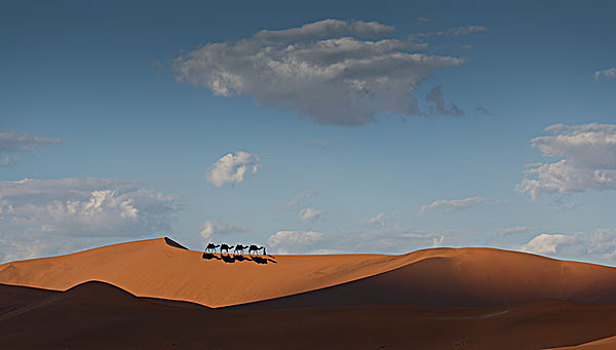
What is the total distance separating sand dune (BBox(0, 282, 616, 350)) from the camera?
2748 cm

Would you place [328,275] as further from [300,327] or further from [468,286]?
[300,327]

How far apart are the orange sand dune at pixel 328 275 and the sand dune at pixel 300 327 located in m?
16.7

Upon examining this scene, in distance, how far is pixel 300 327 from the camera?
3291 cm

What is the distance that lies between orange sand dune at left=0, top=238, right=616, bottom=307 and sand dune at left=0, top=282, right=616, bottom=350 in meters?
16.7

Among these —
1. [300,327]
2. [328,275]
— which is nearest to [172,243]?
[328,275]

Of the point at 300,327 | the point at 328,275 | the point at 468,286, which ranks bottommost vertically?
the point at 300,327

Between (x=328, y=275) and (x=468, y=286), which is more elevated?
(x=328, y=275)

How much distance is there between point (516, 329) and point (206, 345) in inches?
498

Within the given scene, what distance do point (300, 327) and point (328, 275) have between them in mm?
34564

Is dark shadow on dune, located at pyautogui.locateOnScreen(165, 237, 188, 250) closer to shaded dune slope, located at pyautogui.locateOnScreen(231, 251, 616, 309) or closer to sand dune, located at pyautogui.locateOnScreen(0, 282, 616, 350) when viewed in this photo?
shaded dune slope, located at pyautogui.locateOnScreen(231, 251, 616, 309)

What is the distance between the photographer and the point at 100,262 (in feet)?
272

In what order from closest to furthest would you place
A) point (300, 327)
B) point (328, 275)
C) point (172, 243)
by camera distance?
point (300, 327)
point (328, 275)
point (172, 243)

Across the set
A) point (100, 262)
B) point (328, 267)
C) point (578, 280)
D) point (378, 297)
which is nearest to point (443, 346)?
point (378, 297)

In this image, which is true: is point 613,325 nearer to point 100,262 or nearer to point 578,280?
point 578,280
